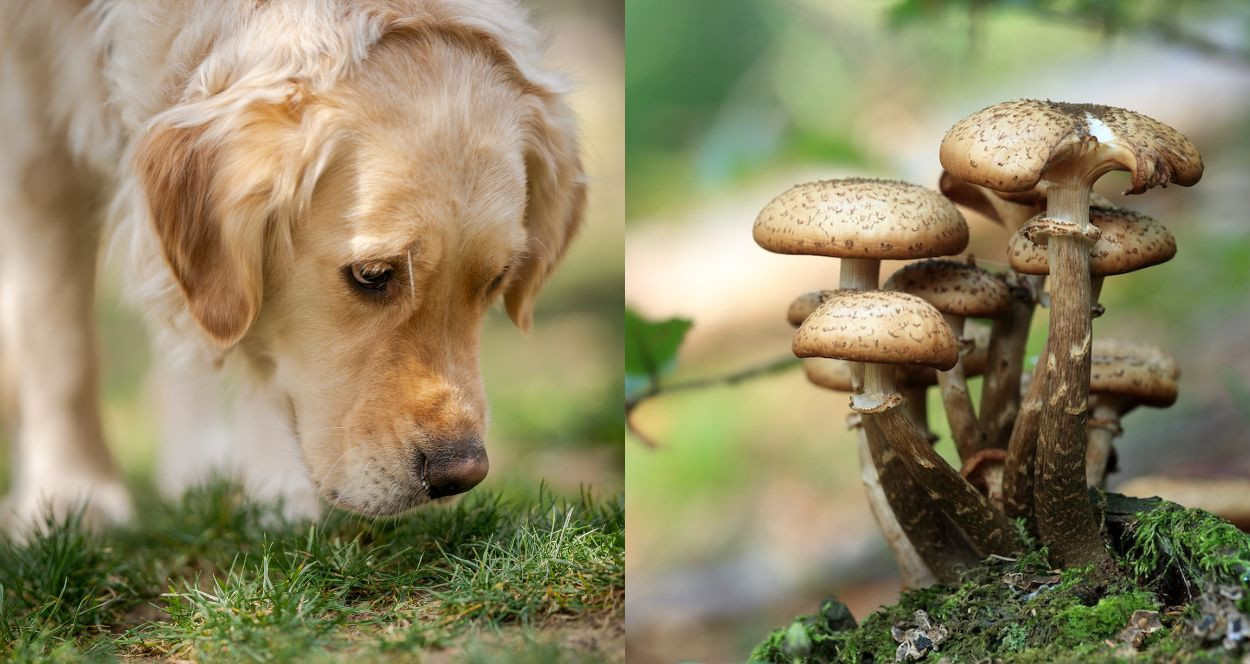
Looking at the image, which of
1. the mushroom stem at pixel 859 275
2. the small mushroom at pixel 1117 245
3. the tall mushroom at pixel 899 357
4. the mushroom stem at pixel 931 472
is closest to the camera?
the tall mushroom at pixel 899 357

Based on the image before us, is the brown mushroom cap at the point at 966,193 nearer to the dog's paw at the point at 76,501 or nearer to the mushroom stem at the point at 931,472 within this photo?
the mushroom stem at the point at 931,472

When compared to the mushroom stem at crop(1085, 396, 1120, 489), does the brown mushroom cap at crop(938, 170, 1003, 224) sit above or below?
above

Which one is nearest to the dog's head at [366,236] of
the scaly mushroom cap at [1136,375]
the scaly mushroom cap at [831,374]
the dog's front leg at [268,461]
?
the dog's front leg at [268,461]

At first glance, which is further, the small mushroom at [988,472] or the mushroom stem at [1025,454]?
the small mushroom at [988,472]

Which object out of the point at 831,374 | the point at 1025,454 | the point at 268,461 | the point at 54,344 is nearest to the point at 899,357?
the point at 1025,454

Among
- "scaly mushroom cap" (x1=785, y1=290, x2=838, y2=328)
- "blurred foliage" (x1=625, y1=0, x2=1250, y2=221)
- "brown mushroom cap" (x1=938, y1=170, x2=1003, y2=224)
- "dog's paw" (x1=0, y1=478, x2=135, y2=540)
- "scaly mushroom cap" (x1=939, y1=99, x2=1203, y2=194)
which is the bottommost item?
"dog's paw" (x1=0, y1=478, x2=135, y2=540)

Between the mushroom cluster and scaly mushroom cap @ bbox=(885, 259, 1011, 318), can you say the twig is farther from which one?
scaly mushroom cap @ bbox=(885, 259, 1011, 318)

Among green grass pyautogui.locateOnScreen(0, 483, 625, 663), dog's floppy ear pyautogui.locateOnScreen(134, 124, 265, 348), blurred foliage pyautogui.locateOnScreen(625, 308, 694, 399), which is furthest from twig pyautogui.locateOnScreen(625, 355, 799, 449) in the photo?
dog's floppy ear pyautogui.locateOnScreen(134, 124, 265, 348)
